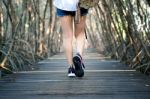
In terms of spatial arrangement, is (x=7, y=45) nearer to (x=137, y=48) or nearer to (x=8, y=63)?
(x=8, y=63)

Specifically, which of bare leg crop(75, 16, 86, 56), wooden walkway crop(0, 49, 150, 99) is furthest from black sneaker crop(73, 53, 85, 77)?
bare leg crop(75, 16, 86, 56)

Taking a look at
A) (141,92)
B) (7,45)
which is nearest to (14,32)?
(7,45)

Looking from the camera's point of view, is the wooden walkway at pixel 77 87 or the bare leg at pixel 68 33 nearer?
the wooden walkway at pixel 77 87

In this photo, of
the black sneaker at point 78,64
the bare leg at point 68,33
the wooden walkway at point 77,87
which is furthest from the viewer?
the bare leg at point 68,33

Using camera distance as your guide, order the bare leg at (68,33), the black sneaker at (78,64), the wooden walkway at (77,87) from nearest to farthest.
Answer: the wooden walkway at (77,87) → the black sneaker at (78,64) → the bare leg at (68,33)

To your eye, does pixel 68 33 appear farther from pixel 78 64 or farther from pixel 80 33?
pixel 78 64

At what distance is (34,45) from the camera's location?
36.0ft

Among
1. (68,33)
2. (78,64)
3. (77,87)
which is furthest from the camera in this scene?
(68,33)

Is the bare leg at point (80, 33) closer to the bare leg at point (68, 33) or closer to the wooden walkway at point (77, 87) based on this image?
the bare leg at point (68, 33)

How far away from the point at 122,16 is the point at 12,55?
200 centimetres

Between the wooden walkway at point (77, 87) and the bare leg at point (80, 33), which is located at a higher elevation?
the bare leg at point (80, 33)

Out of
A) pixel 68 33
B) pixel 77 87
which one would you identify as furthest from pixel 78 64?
pixel 77 87

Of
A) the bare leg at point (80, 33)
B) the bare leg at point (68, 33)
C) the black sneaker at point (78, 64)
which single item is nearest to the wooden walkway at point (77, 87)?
the black sneaker at point (78, 64)

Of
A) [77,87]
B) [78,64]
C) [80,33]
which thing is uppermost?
[80,33]
